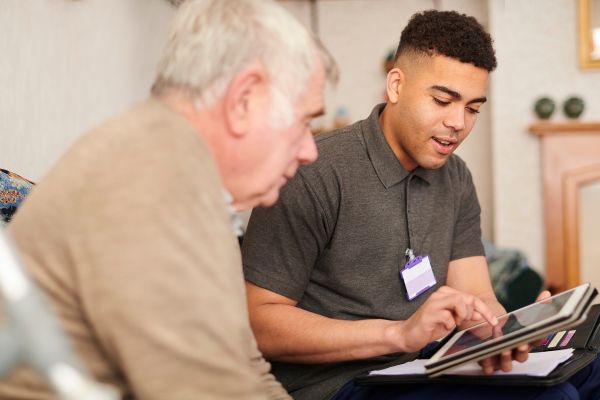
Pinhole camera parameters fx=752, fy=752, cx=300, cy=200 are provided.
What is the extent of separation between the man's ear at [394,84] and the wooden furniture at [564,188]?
8.57ft

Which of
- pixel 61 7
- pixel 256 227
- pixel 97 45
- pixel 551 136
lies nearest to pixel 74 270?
pixel 256 227

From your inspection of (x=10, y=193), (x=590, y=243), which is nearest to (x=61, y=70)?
(x=10, y=193)

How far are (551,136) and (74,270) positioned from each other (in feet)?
12.9

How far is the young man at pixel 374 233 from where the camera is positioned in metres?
1.62

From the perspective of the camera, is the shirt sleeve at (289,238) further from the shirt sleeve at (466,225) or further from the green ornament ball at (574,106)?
the green ornament ball at (574,106)

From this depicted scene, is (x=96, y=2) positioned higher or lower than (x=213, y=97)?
higher

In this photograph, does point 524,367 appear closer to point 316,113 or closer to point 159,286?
point 316,113

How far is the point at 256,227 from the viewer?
5.62 feet

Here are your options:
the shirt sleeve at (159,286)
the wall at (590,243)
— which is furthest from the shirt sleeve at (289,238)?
the wall at (590,243)

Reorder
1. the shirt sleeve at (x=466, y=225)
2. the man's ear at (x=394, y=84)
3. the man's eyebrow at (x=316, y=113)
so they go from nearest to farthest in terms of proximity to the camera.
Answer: the man's eyebrow at (x=316, y=113) < the man's ear at (x=394, y=84) < the shirt sleeve at (x=466, y=225)

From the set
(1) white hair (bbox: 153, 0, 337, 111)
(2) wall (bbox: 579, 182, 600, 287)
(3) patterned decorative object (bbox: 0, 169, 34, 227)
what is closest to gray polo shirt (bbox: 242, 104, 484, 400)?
(3) patterned decorative object (bbox: 0, 169, 34, 227)

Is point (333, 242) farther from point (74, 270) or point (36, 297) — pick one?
point (36, 297)

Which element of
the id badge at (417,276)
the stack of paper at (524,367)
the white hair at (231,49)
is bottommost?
the stack of paper at (524,367)

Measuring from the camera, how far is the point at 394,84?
1.91 meters
